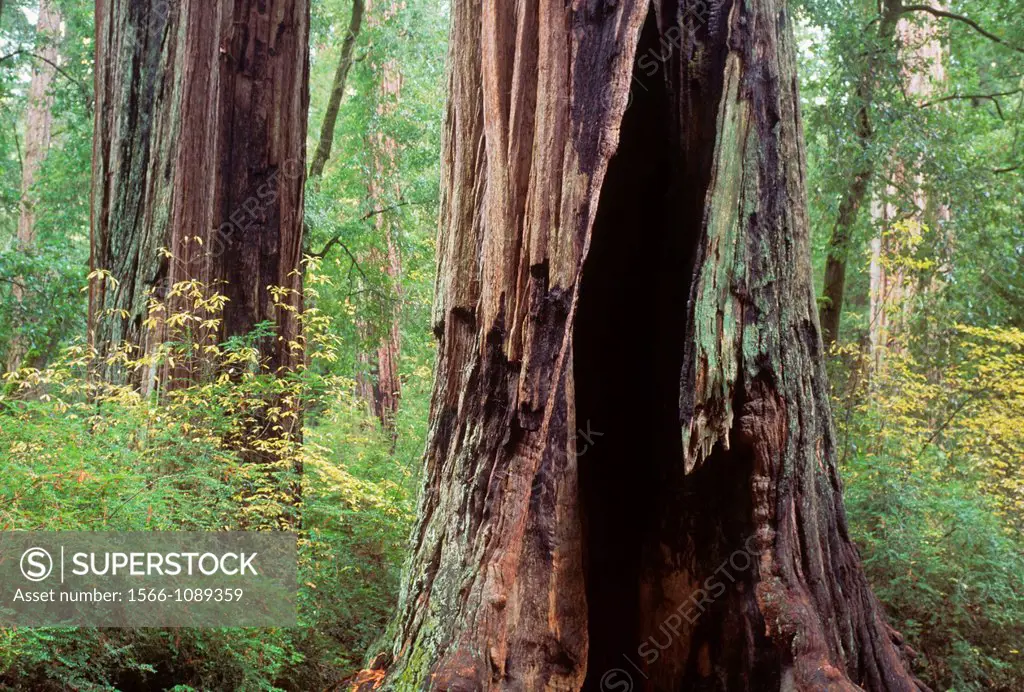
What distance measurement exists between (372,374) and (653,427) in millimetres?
11794

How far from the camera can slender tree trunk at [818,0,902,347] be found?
10.4 m

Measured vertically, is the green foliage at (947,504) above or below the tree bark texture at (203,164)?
below

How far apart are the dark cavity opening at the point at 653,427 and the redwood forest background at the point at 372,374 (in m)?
0.12

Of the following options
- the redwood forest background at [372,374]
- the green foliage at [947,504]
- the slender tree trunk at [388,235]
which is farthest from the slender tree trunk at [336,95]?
the green foliage at [947,504]

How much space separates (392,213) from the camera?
12.7 metres

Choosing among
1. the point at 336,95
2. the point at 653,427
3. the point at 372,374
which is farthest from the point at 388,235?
the point at 653,427

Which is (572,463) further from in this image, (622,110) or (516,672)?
(622,110)

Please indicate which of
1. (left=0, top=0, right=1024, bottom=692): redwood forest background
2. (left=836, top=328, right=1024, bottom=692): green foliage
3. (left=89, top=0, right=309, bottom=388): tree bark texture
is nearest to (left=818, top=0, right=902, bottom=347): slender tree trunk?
(left=0, top=0, right=1024, bottom=692): redwood forest background

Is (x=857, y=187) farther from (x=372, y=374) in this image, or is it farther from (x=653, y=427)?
(x=372, y=374)

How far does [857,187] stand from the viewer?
427 inches

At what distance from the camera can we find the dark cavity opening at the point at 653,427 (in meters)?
3.92

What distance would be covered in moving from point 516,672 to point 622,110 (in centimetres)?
229

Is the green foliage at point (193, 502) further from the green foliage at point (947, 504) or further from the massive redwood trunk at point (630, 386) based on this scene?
the green foliage at point (947, 504)

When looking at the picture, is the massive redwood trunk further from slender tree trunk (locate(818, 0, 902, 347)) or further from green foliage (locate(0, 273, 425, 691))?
slender tree trunk (locate(818, 0, 902, 347))
